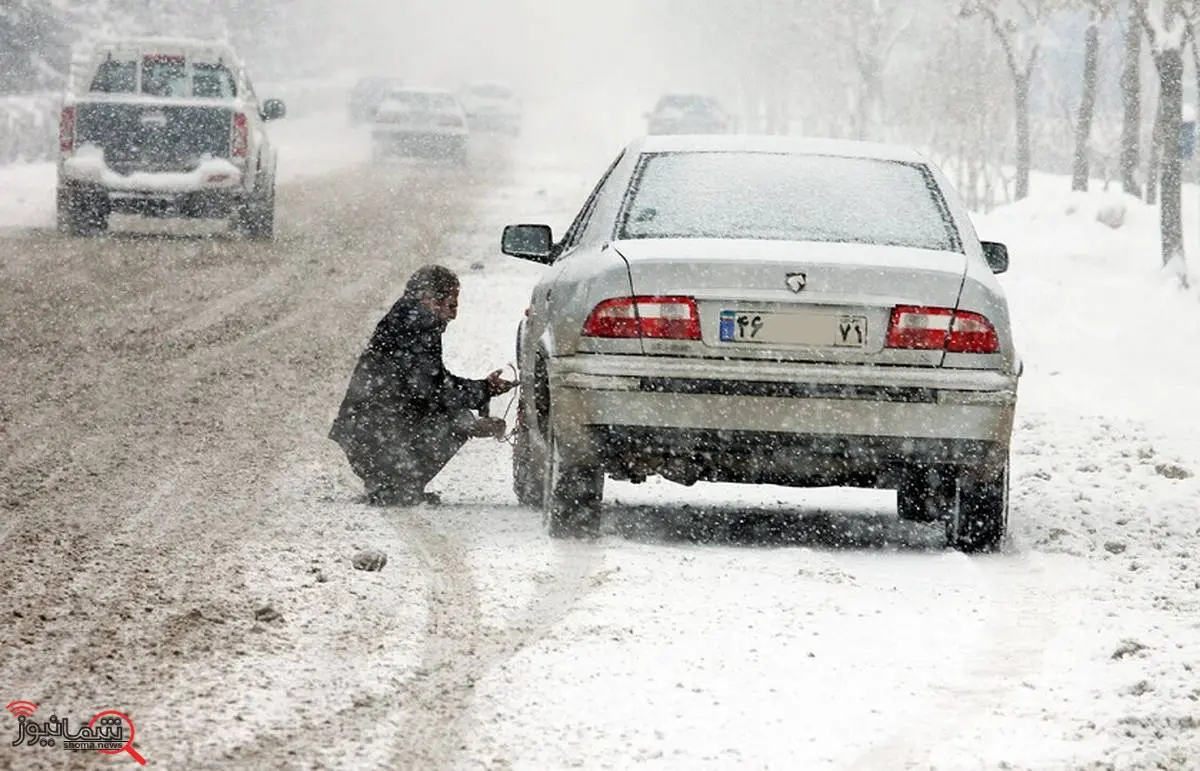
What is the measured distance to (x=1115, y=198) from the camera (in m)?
22.4

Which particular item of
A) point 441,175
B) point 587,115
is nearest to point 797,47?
point 587,115

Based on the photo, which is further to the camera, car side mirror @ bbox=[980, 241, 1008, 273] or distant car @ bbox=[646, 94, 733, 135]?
distant car @ bbox=[646, 94, 733, 135]

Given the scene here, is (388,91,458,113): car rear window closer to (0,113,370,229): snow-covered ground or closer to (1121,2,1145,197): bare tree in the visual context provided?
(0,113,370,229): snow-covered ground

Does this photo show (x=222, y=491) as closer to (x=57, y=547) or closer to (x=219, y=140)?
(x=57, y=547)

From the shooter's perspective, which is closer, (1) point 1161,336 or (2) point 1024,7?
(1) point 1161,336

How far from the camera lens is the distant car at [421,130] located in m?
39.1

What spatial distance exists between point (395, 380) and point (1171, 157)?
41.7ft

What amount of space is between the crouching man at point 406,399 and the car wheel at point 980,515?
6.44 ft

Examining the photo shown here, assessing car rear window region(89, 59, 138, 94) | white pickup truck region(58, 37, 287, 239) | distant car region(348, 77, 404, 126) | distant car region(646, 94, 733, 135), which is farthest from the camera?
distant car region(348, 77, 404, 126)

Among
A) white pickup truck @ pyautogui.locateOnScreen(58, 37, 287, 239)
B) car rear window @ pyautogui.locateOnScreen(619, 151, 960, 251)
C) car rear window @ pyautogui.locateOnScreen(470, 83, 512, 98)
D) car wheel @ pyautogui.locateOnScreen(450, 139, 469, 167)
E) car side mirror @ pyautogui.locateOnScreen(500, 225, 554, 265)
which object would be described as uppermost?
car rear window @ pyautogui.locateOnScreen(619, 151, 960, 251)

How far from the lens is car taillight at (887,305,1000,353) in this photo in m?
6.61

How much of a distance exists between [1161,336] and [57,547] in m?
10.7

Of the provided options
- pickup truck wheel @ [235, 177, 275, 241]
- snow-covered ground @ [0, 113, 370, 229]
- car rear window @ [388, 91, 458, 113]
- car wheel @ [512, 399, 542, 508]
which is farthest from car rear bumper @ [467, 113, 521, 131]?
car wheel @ [512, 399, 542, 508]

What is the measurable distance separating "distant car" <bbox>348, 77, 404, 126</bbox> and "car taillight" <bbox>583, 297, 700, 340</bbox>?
52.9 m
